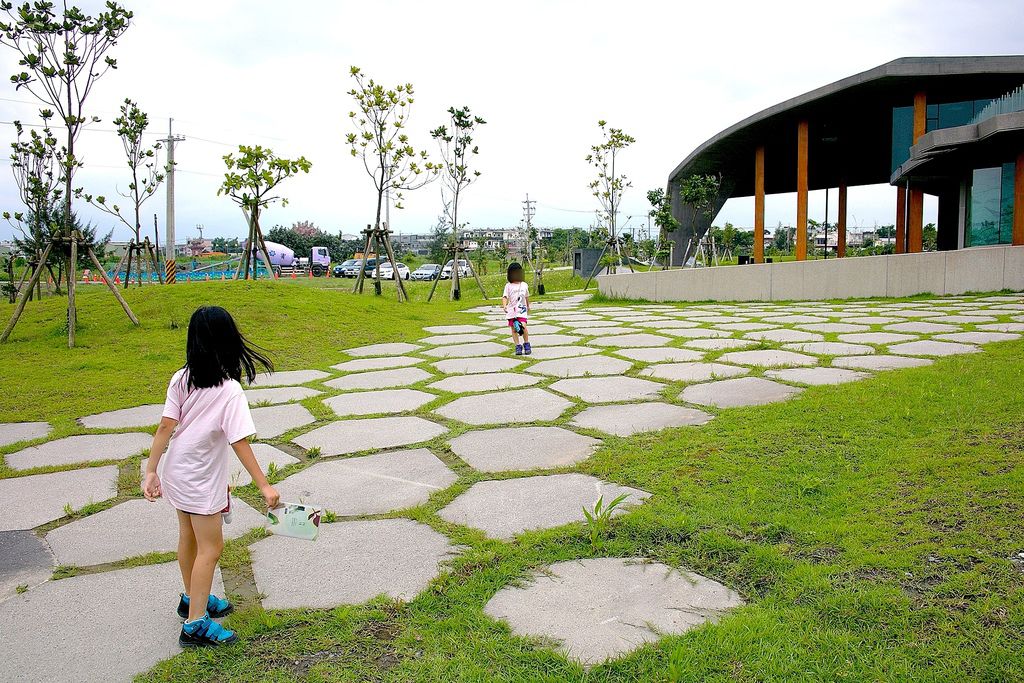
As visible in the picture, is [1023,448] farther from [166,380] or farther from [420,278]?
[420,278]

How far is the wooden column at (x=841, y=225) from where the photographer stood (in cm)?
2573

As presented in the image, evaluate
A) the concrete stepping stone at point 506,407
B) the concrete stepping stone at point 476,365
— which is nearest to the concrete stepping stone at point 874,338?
the concrete stepping stone at point 476,365

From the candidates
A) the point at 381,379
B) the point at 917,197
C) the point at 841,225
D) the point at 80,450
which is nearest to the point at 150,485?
the point at 80,450

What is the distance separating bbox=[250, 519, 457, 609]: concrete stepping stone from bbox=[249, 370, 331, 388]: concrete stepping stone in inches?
107

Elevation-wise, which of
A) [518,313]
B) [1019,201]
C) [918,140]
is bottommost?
[518,313]

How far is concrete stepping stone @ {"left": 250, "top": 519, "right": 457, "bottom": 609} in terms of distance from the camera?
1803mm

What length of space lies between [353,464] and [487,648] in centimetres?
152

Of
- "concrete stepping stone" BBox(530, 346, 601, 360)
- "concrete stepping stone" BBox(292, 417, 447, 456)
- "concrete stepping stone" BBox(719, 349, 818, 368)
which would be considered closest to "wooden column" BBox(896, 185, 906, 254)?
"concrete stepping stone" BBox(719, 349, 818, 368)

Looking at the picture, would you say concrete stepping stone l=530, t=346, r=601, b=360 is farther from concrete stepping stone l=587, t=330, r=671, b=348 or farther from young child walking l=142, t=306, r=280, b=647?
young child walking l=142, t=306, r=280, b=647

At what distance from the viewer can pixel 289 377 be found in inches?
198

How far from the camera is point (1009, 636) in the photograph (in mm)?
1447

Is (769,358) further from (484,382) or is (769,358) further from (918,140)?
(918,140)

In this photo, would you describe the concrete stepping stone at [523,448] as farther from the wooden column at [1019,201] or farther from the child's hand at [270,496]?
the wooden column at [1019,201]

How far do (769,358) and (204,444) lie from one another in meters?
4.19
